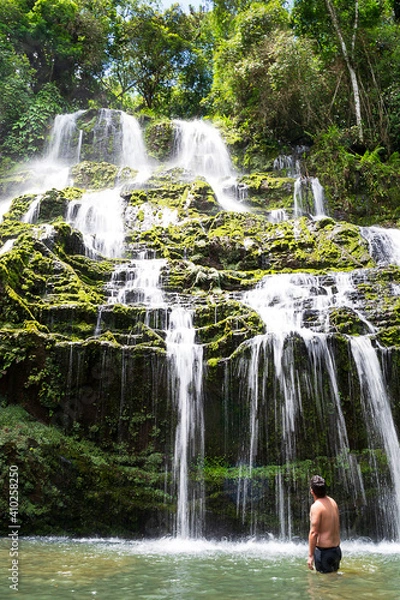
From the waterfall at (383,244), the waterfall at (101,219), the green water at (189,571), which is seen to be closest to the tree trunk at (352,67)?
the waterfall at (383,244)

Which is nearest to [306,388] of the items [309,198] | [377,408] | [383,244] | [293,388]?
[293,388]

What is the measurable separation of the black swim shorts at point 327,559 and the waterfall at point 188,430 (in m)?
3.28

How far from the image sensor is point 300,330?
361 inches

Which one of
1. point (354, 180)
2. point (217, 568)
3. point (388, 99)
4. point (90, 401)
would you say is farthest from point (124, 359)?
point (388, 99)

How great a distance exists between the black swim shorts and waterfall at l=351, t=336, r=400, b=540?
11.1ft

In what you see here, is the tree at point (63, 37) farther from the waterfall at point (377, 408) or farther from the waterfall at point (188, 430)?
the waterfall at point (377, 408)

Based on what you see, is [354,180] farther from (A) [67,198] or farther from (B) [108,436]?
(B) [108,436]

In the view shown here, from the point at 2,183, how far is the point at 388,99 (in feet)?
58.0

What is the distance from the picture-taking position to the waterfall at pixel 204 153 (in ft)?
69.8

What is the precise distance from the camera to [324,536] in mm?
4863

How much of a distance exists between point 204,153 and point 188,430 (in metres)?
17.3

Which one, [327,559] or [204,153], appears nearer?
[327,559]

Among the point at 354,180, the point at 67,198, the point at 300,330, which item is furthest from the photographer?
the point at 354,180

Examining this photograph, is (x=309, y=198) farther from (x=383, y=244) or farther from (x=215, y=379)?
(x=215, y=379)
